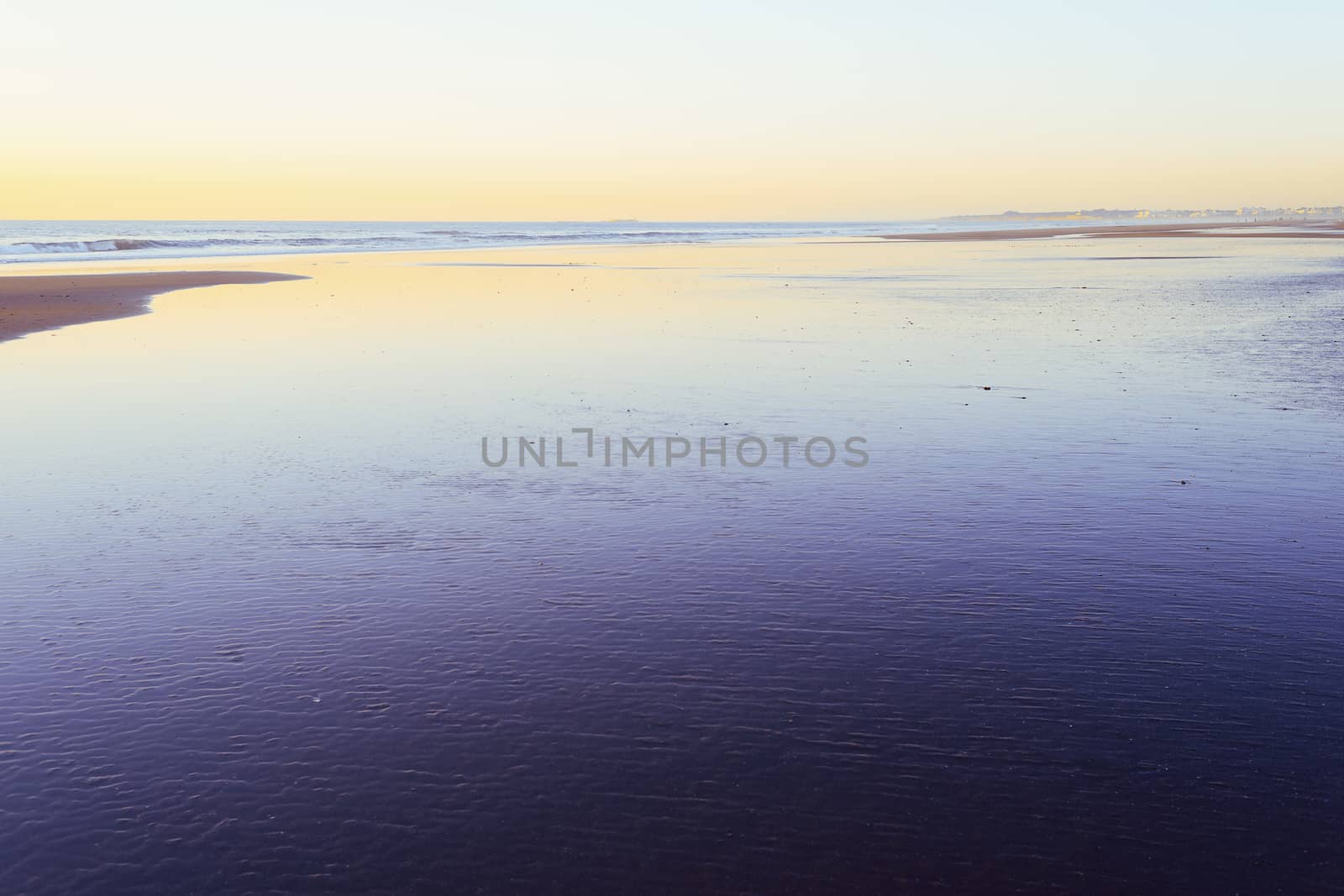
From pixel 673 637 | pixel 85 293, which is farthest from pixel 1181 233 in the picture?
pixel 673 637

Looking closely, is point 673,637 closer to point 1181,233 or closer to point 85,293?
point 85,293

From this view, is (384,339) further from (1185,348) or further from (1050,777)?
(1050,777)

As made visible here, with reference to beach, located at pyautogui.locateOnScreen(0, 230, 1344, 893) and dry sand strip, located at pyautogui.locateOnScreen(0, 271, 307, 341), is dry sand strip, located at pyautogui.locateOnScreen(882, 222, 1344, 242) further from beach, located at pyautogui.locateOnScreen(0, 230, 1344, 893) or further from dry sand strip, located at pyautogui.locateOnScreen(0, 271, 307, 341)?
beach, located at pyautogui.locateOnScreen(0, 230, 1344, 893)

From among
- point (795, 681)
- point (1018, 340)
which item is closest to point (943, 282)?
point (1018, 340)

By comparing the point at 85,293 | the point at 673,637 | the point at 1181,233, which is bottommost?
the point at 673,637

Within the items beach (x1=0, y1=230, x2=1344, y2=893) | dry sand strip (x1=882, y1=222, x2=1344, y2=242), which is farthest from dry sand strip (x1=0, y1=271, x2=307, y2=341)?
dry sand strip (x1=882, y1=222, x2=1344, y2=242)

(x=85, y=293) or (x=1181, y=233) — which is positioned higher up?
(x=1181, y=233)
